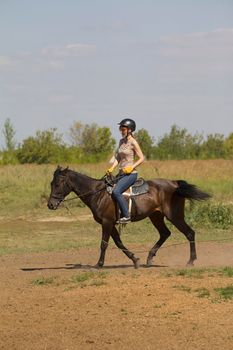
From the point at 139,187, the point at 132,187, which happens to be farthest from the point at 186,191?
the point at 132,187

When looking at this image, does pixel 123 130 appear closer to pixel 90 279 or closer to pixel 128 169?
pixel 128 169

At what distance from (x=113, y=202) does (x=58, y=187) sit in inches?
41.1

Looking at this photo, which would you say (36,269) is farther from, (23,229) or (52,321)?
(23,229)

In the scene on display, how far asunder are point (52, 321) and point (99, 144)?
58128 mm

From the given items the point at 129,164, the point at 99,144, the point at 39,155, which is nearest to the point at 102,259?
the point at 129,164

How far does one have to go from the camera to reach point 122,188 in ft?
48.4

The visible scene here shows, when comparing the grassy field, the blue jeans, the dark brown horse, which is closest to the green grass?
the dark brown horse

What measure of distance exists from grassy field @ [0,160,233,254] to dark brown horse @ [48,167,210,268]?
3.80m

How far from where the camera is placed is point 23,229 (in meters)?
24.5

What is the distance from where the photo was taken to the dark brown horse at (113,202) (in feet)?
48.8

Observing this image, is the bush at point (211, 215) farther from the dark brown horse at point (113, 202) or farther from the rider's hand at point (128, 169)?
the rider's hand at point (128, 169)

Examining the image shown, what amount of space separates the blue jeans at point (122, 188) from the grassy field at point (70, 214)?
13.9 ft

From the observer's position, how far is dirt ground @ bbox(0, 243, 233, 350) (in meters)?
8.88

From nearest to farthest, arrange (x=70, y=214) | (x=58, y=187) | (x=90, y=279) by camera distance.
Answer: (x=90, y=279)
(x=58, y=187)
(x=70, y=214)
